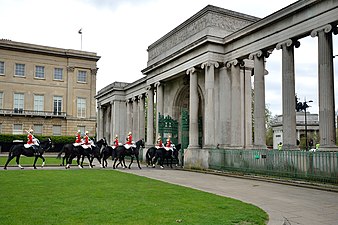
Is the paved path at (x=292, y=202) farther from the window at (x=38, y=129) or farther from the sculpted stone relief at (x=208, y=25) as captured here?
the window at (x=38, y=129)

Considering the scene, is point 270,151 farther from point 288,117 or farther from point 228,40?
point 228,40

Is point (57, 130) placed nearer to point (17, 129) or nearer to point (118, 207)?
point (17, 129)

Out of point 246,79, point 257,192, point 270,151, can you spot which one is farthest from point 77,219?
point 246,79

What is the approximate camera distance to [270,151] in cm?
1596

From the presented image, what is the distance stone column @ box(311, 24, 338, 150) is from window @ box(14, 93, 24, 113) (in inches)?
1936

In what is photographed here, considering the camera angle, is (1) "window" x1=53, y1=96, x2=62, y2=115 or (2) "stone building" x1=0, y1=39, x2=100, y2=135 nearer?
(2) "stone building" x1=0, y1=39, x2=100, y2=135

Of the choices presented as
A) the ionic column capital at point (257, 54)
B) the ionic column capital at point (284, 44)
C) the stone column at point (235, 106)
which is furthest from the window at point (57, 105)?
the ionic column capital at point (284, 44)

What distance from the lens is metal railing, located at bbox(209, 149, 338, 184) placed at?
Answer: 13.0 m

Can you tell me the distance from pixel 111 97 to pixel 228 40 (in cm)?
2121

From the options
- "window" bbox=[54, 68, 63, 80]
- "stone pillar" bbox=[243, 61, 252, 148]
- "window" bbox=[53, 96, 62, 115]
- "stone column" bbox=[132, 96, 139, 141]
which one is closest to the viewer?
"stone pillar" bbox=[243, 61, 252, 148]

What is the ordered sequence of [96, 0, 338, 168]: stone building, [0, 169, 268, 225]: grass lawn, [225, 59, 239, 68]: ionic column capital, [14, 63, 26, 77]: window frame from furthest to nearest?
[14, 63, 26, 77]: window frame → [225, 59, 239, 68]: ionic column capital → [96, 0, 338, 168]: stone building → [0, 169, 268, 225]: grass lawn

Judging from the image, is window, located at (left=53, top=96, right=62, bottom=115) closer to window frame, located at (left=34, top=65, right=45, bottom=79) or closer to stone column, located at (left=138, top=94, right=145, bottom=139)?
window frame, located at (left=34, top=65, right=45, bottom=79)

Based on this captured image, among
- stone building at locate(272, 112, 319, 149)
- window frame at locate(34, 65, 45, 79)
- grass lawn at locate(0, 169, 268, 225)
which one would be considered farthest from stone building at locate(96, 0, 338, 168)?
window frame at locate(34, 65, 45, 79)

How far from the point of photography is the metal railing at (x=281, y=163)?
12961mm
